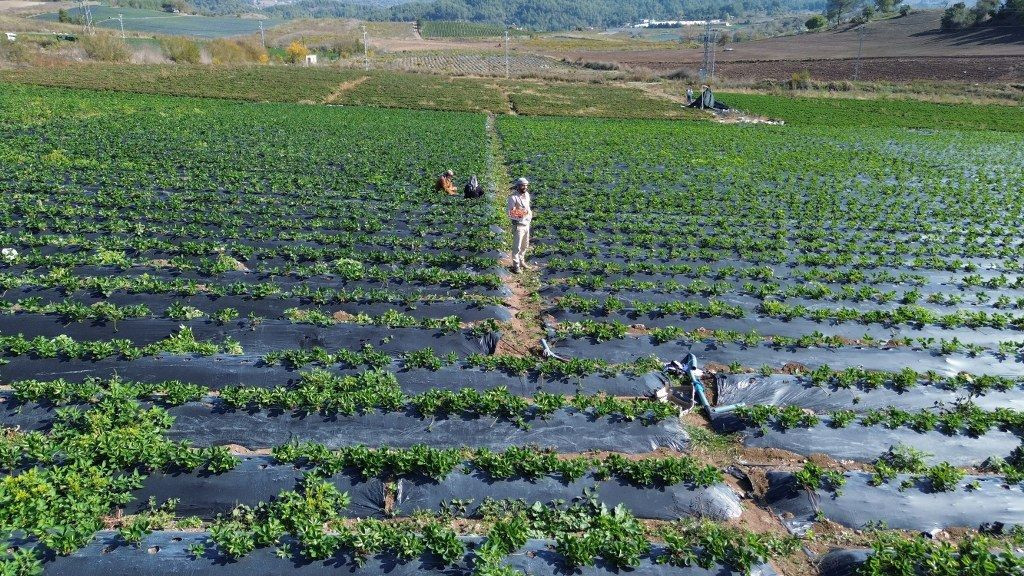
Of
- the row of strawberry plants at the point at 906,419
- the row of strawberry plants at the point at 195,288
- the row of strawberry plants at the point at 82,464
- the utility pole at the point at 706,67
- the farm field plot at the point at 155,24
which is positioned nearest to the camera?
the row of strawberry plants at the point at 82,464

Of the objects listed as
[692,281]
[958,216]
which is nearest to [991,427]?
[692,281]

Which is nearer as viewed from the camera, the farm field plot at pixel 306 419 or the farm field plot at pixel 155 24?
the farm field plot at pixel 306 419

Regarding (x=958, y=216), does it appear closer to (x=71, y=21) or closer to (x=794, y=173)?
(x=794, y=173)

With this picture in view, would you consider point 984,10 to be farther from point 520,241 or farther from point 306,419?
point 306,419

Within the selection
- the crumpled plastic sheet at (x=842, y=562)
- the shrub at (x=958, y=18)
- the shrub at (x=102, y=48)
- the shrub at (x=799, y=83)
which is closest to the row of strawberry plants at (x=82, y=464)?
the crumpled plastic sheet at (x=842, y=562)

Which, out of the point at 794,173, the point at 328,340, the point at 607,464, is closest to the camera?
the point at 607,464

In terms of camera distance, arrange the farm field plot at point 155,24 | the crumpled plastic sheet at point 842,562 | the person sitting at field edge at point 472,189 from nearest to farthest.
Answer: the crumpled plastic sheet at point 842,562 → the person sitting at field edge at point 472,189 → the farm field plot at point 155,24

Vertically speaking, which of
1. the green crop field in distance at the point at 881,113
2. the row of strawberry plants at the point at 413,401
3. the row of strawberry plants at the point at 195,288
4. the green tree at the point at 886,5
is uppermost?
the green tree at the point at 886,5

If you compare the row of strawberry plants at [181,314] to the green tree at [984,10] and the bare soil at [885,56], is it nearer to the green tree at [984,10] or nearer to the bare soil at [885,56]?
the bare soil at [885,56]
